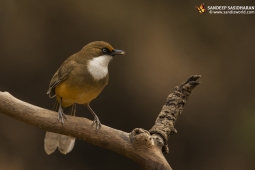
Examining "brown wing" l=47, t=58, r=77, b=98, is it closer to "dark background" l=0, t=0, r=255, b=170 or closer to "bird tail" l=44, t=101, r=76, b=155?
"bird tail" l=44, t=101, r=76, b=155

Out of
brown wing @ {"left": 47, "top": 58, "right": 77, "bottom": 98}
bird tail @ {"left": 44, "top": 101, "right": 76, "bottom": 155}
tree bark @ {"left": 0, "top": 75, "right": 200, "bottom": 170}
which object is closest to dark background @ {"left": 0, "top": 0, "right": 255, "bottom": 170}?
bird tail @ {"left": 44, "top": 101, "right": 76, "bottom": 155}

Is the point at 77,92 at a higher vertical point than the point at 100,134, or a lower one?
higher

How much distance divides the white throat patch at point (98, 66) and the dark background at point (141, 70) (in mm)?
1313

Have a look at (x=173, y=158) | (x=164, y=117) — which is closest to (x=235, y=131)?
(x=173, y=158)

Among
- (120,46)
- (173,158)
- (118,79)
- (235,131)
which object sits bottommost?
(173,158)

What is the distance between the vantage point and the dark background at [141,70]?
4137 mm

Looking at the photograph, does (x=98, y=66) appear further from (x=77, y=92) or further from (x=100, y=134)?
(x=100, y=134)

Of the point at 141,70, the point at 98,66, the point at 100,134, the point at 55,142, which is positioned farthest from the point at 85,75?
the point at 141,70

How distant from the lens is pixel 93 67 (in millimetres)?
2865

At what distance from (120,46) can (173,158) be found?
1.05 meters

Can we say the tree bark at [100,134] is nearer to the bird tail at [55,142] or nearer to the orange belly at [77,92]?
the orange belly at [77,92]

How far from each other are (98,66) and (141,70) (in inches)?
58.4

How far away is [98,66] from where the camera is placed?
2877 mm

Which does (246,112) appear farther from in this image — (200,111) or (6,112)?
(6,112)
